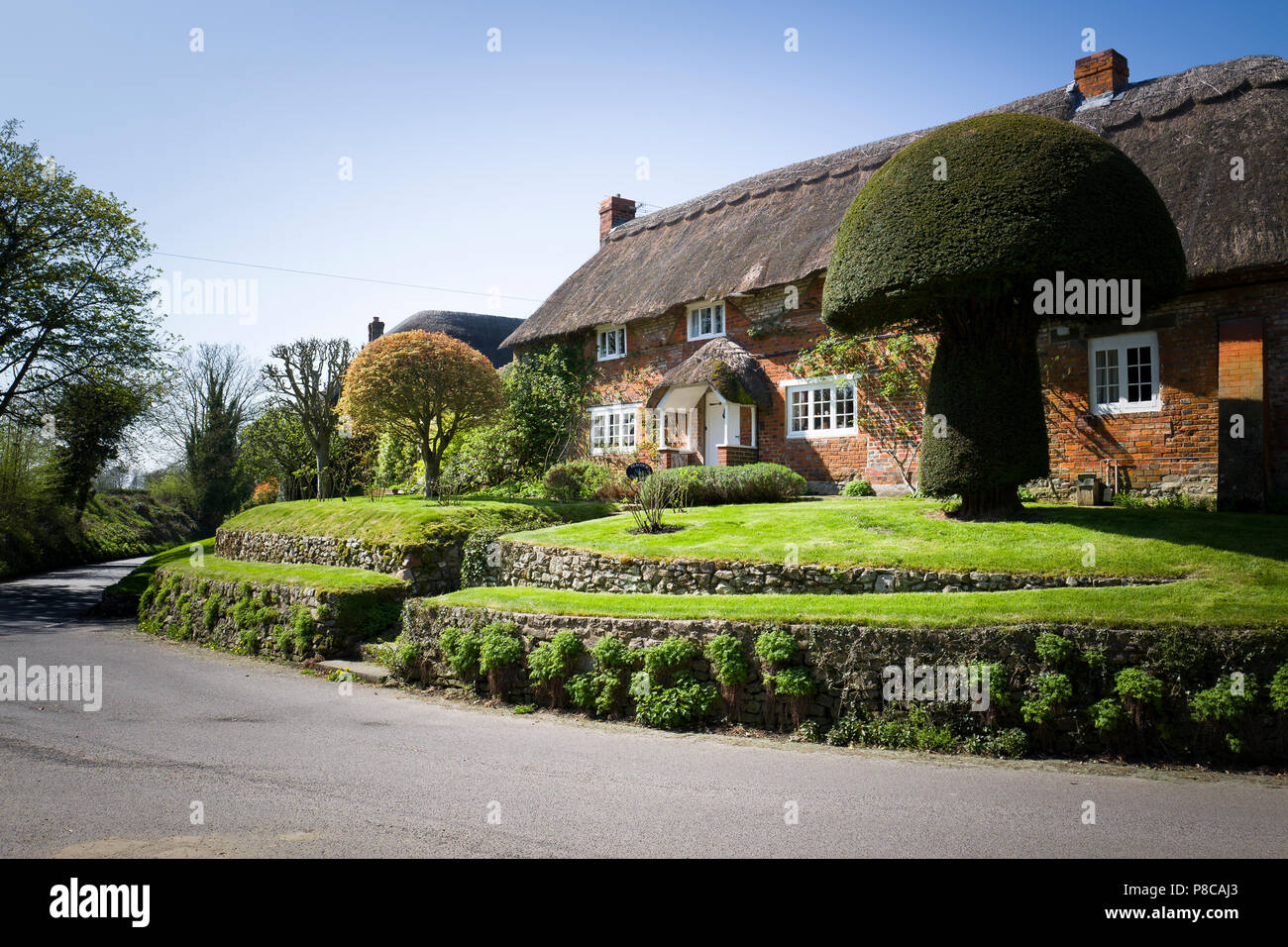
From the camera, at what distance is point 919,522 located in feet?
40.8

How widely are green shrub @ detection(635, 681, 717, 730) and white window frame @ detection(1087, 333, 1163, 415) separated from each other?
460 inches

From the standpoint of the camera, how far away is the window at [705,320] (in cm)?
2274

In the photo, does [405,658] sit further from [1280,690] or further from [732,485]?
[1280,690]

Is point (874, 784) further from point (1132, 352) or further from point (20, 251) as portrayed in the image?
point (20, 251)

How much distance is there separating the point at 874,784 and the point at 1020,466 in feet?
23.8

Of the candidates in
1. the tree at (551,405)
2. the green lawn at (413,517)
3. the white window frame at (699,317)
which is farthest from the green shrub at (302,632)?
the white window frame at (699,317)

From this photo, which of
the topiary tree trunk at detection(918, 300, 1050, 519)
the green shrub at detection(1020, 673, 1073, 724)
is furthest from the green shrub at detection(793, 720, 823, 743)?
the topiary tree trunk at detection(918, 300, 1050, 519)

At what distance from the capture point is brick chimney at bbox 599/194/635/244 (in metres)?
31.0

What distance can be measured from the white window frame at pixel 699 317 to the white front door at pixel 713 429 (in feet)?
6.62

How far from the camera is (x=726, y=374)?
20750 millimetres

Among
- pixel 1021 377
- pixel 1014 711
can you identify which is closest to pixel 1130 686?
pixel 1014 711

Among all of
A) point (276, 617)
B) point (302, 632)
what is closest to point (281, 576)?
point (276, 617)

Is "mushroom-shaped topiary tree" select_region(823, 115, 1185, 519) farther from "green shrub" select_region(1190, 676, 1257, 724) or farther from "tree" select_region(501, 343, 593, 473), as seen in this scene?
"tree" select_region(501, 343, 593, 473)

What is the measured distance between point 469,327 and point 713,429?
84.3 feet
